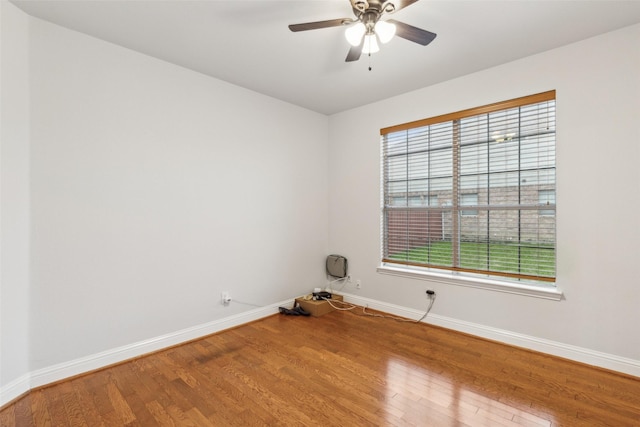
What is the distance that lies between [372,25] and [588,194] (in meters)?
2.21

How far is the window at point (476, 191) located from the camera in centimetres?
276

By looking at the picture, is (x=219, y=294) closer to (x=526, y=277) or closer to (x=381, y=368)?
(x=381, y=368)

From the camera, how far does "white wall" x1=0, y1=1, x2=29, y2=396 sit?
6.55ft

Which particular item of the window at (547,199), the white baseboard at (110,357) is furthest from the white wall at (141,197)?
the window at (547,199)

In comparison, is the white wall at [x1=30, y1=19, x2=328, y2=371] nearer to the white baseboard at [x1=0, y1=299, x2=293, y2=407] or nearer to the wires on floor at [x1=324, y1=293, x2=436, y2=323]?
the white baseboard at [x1=0, y1=299, x2=293, y2=407]

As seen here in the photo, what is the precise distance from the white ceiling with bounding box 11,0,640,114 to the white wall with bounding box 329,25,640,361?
0.59 ft

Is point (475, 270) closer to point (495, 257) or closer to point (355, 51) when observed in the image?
point (495, 257)

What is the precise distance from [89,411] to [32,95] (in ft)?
7.20

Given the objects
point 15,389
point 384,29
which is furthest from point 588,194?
point 15,389

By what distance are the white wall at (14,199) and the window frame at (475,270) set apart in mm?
3312

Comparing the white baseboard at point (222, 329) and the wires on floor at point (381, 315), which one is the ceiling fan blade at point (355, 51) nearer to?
the wires on floor at point (381, 315)

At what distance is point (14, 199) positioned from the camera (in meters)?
2.06

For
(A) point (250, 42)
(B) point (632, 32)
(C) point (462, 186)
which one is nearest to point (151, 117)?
(A) point (250, 42)

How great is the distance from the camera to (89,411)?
1935 millimetres
